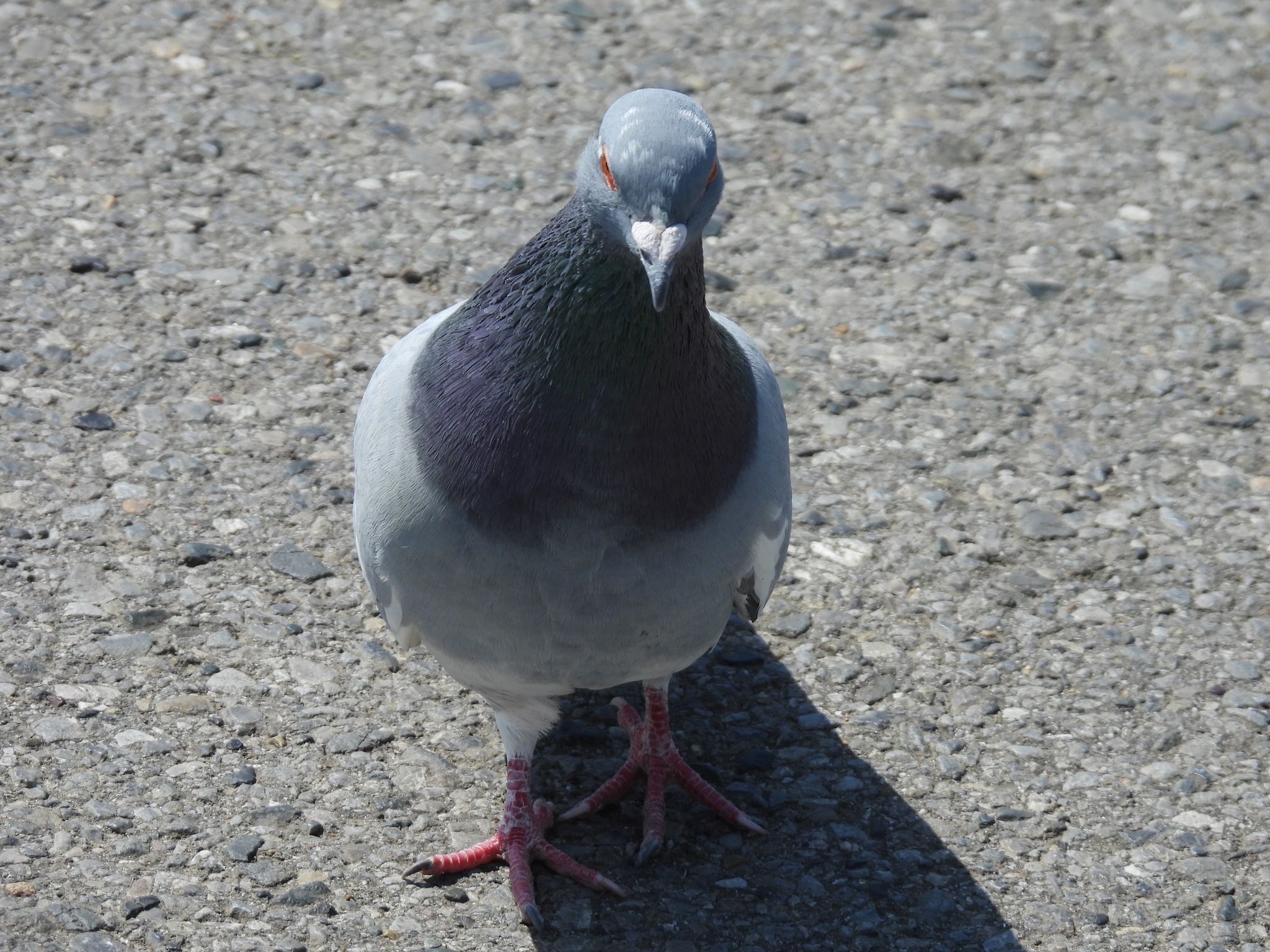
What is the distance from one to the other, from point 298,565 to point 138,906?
3.83 ft

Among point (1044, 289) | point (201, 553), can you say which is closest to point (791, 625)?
point (201, 553)

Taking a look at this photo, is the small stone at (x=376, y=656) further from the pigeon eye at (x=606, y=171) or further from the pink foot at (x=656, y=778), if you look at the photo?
the pigeon eye at (x=606, y=171)

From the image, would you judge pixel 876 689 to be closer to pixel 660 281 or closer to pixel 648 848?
pixel 648 848

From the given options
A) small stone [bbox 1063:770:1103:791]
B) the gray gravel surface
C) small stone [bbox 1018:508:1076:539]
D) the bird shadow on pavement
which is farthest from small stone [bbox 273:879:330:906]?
small stone [bbox 1018:508:1076:539]

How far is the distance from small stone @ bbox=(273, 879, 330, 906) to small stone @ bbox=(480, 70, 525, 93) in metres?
3.66

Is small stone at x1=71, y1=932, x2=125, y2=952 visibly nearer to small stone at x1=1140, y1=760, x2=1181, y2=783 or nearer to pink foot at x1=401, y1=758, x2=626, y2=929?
pink foot at x1=401, y1=758, x2=626, y2=929

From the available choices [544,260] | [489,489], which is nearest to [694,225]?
[544,260]

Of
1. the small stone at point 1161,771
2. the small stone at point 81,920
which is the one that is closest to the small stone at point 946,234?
the small stone at point 1161,771

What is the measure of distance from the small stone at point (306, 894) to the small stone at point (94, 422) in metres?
1.76

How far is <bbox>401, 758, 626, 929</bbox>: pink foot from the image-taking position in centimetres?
329

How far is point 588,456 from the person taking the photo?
112 inches

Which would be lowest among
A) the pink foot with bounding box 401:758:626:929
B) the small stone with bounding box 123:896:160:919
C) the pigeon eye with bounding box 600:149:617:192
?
the pink foot with bounding box 401:758:626:929

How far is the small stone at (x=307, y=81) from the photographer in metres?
5.81

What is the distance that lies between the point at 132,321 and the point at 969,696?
9.46 ft
